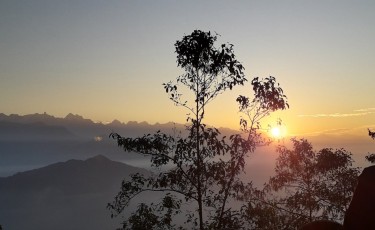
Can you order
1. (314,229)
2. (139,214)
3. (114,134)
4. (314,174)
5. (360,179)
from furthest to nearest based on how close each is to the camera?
(314,174)
(139,214)
(114,134)
(314,229)
(360,179)

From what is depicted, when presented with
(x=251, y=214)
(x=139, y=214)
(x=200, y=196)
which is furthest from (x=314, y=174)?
(x=139, y=214)

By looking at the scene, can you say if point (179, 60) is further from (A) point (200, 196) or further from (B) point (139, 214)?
(B) point (139, 214)

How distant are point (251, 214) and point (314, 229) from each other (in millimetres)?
12163

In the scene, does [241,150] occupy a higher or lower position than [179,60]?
lower

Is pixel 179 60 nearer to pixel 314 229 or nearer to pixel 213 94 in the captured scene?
pixel 213 94

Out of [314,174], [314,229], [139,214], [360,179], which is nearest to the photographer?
[360,179]

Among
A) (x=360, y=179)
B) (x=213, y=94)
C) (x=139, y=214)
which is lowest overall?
(x=139, y=214)

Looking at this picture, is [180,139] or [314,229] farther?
[180,139]

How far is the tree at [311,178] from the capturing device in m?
30.5

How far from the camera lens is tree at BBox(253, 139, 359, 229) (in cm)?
3048

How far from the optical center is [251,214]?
22797mm

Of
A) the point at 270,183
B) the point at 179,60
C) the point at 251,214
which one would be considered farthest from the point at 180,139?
the point at 270,183

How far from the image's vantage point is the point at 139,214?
2370cm

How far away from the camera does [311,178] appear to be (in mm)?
33656
